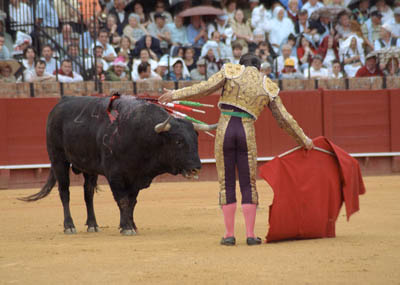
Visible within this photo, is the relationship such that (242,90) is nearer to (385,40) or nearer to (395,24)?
(385,40)

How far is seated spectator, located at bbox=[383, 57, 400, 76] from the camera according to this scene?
1294 cm

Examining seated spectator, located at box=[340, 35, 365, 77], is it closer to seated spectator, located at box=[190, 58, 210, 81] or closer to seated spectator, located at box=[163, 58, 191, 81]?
seated spectator, located at box=[190, 58, 210, 81]

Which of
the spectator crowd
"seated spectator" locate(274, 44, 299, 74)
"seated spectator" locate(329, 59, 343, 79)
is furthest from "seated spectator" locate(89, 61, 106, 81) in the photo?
"seated spectator" locate(329, 59, 343, 79)

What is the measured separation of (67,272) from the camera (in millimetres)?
4715

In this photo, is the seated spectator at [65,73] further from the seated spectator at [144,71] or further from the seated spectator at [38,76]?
the seated spectator at [144,71]

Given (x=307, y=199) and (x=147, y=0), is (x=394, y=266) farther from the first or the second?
(x=147, y=0)

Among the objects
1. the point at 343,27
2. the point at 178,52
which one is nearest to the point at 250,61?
the point at 178,52

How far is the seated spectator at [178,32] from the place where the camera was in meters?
13.2

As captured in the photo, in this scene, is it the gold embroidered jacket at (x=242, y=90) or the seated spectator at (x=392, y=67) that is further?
the seated spectator at (x=392, y=67)

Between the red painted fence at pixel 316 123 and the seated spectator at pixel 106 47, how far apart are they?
45.1 inches

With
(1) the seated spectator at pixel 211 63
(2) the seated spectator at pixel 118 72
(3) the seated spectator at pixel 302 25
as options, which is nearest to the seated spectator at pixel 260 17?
(3) the seated spectator at pixel 302 25

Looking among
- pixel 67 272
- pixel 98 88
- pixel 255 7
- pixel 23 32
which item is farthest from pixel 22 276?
pixel 255 7

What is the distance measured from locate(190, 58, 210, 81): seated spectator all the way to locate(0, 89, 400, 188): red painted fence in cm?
33

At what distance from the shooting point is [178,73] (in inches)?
478
